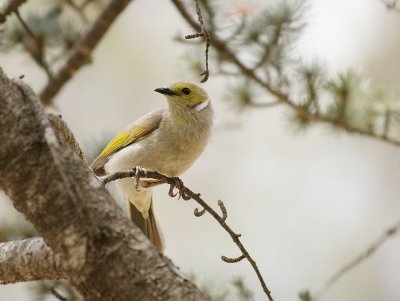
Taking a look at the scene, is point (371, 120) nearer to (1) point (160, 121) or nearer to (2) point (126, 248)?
(1) point (160, 121)

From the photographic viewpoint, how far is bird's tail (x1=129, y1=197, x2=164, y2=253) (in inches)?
150

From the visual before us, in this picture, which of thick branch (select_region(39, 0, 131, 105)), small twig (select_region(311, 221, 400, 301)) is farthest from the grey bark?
thick branch (select_region(39, 0, 131, 105))

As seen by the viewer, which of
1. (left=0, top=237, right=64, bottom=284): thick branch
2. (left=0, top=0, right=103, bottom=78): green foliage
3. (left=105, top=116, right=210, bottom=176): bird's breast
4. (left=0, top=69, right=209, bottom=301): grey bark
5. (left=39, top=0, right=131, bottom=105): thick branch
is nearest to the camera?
(left=0, top=69, right=209, bottom=301): grey bark

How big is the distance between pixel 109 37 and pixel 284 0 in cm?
456

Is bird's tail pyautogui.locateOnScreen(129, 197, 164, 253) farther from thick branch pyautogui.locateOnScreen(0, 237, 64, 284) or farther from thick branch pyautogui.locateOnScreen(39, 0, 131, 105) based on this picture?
thick branch pyautogui.locateOnScreen(0, 237, 64, 284)

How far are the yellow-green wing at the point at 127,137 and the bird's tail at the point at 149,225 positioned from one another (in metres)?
0.34

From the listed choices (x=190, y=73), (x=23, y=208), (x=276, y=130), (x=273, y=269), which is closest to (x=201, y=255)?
(x=273, y=269)

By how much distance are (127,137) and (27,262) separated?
7.44 feet

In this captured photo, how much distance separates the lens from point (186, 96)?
4277mm

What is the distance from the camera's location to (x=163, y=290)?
133cm

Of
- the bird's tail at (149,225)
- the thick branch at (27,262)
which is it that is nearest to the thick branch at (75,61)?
the bird's tail at (149,225)

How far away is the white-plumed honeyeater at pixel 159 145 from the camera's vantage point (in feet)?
12.2

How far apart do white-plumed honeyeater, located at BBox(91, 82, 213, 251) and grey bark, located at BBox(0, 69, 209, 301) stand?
2076mm

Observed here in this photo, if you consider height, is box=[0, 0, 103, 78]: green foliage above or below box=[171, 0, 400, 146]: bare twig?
above
